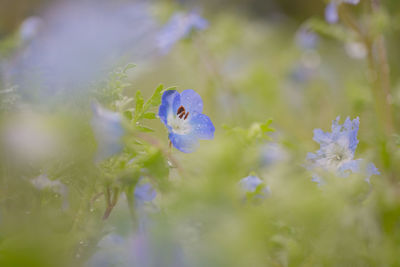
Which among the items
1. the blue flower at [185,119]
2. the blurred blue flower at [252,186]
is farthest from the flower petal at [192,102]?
the blurred blue flower at [252,186]

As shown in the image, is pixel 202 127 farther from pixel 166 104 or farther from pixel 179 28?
pixel 179 28

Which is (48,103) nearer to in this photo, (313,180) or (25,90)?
(25,90)

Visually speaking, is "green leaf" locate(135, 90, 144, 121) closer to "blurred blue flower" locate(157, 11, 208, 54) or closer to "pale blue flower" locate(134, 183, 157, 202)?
"pale blue flower" locate(134, 183, 157, 202)

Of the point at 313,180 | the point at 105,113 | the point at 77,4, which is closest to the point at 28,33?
the point at 105,113

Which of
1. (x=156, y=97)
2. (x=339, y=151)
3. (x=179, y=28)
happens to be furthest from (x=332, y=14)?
(x=156, y=97)

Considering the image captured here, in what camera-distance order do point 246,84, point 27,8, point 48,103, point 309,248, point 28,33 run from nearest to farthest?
point 309,248 < point 48,103 < point 28,33 < point 246,84 < point 27,8

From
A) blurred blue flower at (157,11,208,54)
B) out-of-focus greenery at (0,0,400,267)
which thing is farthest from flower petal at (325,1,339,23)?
out-of-focus greenery at (0,0,400,267)
